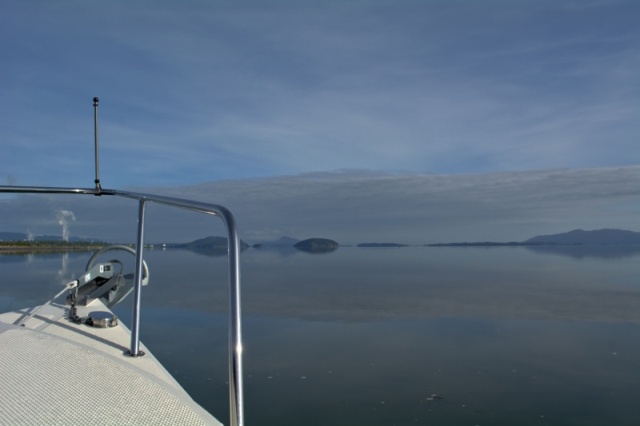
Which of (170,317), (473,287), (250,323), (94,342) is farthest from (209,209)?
(473,287)

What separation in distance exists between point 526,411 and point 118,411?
4792 mm

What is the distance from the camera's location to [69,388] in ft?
4.67

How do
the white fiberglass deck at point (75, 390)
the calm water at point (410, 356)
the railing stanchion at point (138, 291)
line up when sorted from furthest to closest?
the calm water at point (410, 356)
the railing stanchion at point (138, 291)
the white fiberglass deck at point (75, 390)

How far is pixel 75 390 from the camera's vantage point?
1.41 meters

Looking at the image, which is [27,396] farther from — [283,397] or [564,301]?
[564,301]

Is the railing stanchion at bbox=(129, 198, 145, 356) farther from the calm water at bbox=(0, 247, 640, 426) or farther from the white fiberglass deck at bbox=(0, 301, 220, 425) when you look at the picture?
the calm water at bbox=(0, 247, 640, 426)

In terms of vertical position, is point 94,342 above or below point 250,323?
above

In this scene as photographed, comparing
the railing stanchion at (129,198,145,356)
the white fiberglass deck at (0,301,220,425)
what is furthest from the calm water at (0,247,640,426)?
the white fiberglass deck at (0,301,220,425)

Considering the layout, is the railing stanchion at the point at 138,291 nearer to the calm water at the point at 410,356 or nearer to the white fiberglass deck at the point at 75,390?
the white fiberglass deck at the point at 75,390

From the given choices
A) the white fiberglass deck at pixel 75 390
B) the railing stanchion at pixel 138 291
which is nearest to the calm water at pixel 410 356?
the railing stanchion at pixel 138 291

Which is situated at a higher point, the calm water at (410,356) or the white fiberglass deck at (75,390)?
the white fiberglass deck at (75,390)

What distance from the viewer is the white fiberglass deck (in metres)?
1.26

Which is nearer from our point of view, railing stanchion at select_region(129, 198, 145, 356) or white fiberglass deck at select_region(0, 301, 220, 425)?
white fiberglass deck at select_region(0, 301, 220, 425)

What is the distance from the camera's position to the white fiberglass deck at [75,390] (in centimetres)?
126
